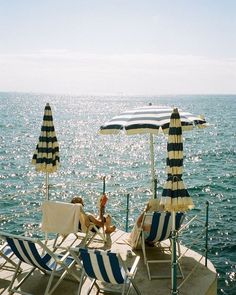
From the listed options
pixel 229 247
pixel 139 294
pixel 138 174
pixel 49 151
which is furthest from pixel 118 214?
pixel 139 294

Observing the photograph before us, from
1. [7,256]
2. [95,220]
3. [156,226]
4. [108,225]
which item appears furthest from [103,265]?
[108,225]

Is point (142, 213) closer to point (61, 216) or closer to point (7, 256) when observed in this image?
point (61, 216)

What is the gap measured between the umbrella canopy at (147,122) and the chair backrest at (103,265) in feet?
7.87

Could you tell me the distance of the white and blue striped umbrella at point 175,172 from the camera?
549 centimetres

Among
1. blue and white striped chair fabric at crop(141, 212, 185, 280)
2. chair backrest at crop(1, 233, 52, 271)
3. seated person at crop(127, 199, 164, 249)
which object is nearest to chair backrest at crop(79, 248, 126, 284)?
chair backrest at crop(1, 233, 52, 271)

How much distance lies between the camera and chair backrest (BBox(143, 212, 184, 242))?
7.25m

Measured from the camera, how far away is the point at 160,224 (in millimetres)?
7293

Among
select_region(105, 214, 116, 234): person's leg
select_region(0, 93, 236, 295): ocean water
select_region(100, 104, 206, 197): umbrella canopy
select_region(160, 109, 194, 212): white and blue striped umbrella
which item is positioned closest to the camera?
select_region(160, 109, 194, 212): white and blue striped umbrella

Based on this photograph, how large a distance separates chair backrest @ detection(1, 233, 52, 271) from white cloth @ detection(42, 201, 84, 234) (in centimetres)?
104

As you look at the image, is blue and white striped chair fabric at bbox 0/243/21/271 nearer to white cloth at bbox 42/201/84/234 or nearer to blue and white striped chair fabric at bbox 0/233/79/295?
blue and white striped chair fabric at bbox 0/233/79/295

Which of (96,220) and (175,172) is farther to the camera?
(96,220)

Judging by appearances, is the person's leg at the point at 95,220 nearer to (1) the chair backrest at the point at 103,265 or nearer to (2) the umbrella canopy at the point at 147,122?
(2) the umbrella canopy at the point at 147,122

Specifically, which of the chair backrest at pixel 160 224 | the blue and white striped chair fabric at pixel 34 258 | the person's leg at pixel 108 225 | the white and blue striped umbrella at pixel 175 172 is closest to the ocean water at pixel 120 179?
the person's leg at pixel 108 225

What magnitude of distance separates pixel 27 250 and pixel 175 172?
2.44 metres
